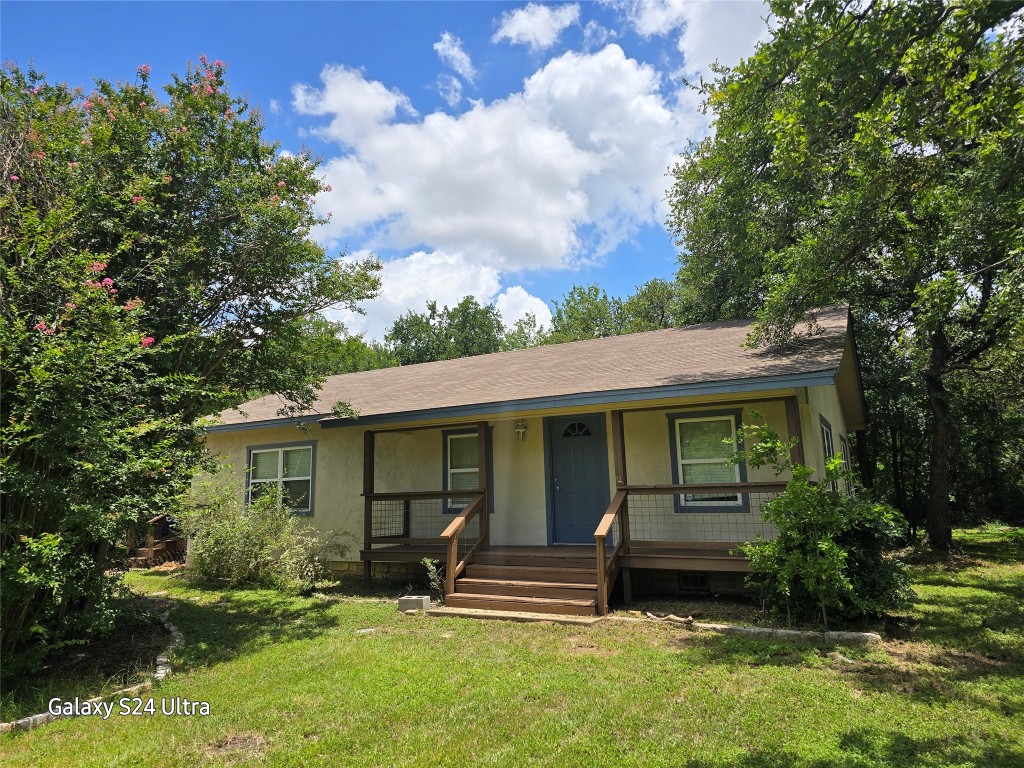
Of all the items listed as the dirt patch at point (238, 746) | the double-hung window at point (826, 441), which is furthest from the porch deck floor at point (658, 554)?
the dirt patch at point (238, 746)

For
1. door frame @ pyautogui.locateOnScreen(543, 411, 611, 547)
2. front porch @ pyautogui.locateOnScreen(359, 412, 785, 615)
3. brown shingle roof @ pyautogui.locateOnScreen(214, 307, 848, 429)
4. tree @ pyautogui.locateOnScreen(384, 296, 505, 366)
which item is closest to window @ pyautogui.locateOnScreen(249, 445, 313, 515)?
brown shingle roof @ pyautogui.locateOnScreen(214, 307, 848, 429)

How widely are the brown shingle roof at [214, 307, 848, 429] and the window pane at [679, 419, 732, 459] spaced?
36.0 inches

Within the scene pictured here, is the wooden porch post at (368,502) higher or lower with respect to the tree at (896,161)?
lower

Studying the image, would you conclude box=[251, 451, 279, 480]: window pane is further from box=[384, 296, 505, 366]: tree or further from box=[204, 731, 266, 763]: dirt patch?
box=[384, 296, 505, 366]: tree

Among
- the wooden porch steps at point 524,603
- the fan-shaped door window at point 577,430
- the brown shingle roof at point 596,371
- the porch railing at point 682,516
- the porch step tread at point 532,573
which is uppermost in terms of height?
the brown shingle roof at point 596,371

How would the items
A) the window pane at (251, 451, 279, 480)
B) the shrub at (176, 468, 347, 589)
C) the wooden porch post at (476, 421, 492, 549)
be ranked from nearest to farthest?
the wooden porch post at (476, 421, 492, 549), the shrub at (176, 468, 347, 589), the window pane at (251, 451, 279, 480)

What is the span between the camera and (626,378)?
8898 millimetres

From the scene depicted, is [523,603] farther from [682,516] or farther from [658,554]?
[682,516]

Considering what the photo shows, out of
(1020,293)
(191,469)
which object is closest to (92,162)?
(191,469)

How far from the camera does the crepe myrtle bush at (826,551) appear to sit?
620 cm

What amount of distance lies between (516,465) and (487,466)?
0.65 m

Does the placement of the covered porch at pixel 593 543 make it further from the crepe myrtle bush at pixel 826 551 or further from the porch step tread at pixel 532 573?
the crepe myrtle bush at pixel 826 551

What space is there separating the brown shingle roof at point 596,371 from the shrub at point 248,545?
1948 millimetres

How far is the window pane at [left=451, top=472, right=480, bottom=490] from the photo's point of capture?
10703 mm
